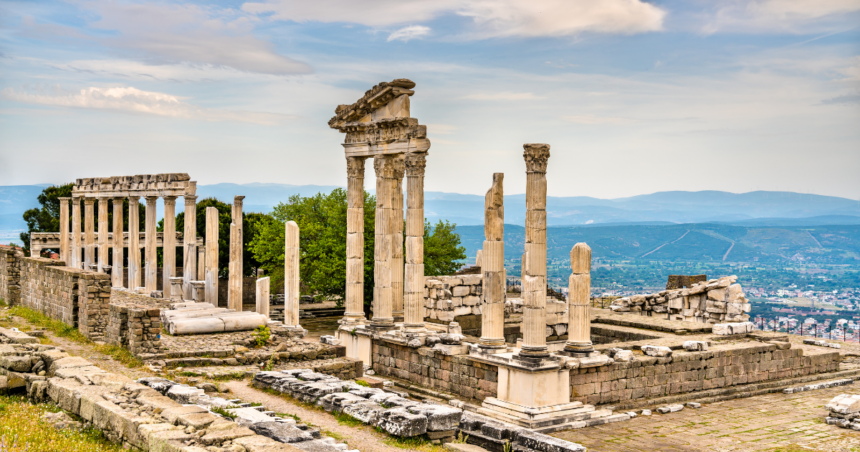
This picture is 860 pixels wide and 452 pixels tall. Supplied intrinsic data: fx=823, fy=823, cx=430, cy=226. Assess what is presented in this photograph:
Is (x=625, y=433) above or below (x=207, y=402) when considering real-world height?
below

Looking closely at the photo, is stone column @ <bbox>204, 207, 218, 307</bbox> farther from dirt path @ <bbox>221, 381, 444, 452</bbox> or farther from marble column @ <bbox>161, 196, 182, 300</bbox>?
dirt path @ <bbox>221, 381, 444, 452</bbox>

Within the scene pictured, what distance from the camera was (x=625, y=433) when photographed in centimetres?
1803

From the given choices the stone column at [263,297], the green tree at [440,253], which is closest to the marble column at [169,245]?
the stone column at [263,297]

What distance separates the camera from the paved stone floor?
56.3 feet

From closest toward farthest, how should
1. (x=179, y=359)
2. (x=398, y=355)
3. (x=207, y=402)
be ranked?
(x=207, y=402), (x=179, y=359), (x=398, y=355)

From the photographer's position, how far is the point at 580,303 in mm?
20344

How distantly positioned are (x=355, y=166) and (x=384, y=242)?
2694 mm

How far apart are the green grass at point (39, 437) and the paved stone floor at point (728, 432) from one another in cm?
936

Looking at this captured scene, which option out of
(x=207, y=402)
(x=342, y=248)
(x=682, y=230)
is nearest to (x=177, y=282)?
(x=342, y=248)

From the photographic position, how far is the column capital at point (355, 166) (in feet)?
84.0

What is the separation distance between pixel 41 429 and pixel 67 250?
114 ft

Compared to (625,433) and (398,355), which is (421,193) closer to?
(398,355)

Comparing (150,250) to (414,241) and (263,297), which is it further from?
(414,241)

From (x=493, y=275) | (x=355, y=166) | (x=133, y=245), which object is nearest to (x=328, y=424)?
(x=493, y=275)
